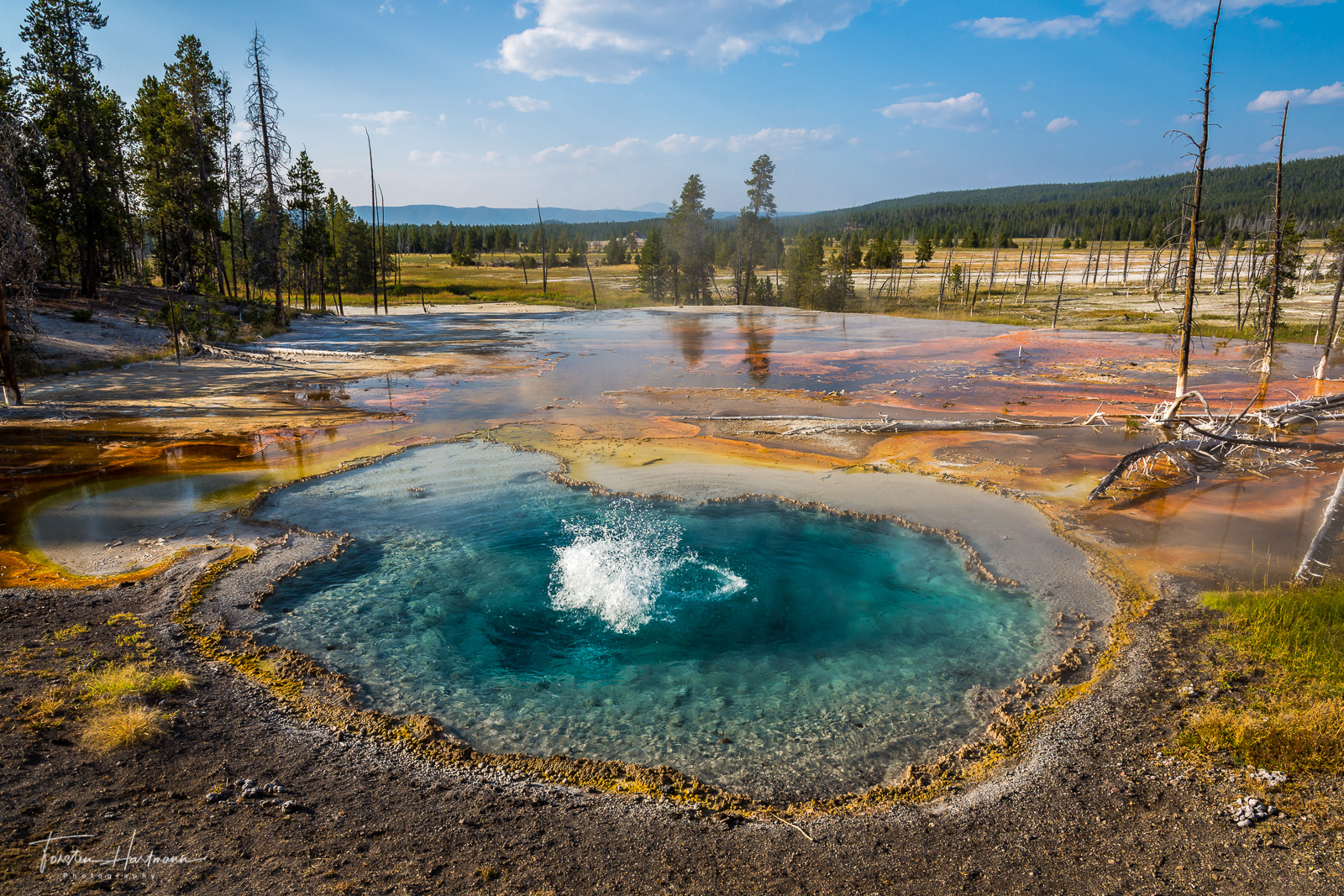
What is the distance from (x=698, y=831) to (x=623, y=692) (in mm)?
2086

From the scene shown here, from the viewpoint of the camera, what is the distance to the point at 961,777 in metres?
5.36

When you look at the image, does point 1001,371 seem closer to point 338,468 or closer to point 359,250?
point 338,468

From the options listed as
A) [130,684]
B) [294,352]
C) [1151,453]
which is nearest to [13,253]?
[294,352]

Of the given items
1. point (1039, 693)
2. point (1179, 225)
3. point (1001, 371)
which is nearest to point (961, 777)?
point (1039, 693)

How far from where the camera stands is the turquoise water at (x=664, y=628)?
5.97 meters

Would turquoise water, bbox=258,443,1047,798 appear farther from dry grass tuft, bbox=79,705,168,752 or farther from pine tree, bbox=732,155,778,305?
pine tree, bbox=732,155,778,305

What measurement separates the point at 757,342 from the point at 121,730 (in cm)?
3068

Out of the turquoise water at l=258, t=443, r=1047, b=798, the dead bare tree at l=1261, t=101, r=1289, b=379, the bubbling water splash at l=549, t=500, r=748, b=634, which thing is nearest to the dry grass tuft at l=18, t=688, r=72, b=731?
the turquoise water at l=258, t=443, r=1047, b=798

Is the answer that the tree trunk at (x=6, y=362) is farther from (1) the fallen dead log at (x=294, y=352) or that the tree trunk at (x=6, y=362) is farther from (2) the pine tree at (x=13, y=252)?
(1) the fallen dead log at (x=294, y=352)

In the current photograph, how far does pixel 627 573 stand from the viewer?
9.01 metres

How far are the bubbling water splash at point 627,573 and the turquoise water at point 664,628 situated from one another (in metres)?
0.03

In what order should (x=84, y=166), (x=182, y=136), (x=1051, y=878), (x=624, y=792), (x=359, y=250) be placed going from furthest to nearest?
1. (x=359, y=250)
2. (x=182, y=136)
3. (x=84, y=166)
4. (x=624, y=792)
5. (x=1051, y=878)

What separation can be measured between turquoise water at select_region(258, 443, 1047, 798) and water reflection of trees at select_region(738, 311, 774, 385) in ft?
43.7

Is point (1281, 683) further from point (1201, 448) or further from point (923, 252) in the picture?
point (923, 252)
